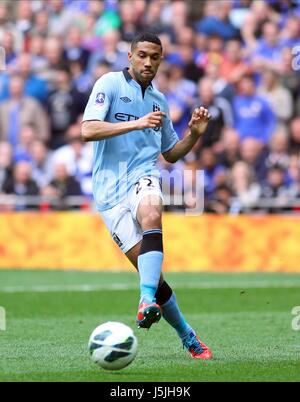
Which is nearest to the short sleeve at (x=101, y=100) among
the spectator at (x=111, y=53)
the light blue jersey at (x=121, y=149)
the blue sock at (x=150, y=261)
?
the light blue jersey at (x=121, y=149)

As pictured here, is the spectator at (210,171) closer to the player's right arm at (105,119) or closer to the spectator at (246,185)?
the spectator at (246,185)

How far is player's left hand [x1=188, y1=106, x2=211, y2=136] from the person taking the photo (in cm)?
861

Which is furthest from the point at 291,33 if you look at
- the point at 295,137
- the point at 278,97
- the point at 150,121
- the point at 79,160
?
the point at 150,121

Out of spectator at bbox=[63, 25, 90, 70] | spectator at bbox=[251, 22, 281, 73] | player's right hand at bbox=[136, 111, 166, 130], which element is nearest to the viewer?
player's right hand at bbox=[136, 111, 166, 130]

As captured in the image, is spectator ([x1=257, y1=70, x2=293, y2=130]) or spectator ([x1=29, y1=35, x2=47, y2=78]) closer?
spectator ([x1=257, y1=70, x2=293, y2=130])

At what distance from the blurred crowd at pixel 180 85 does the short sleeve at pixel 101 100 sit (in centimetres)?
915

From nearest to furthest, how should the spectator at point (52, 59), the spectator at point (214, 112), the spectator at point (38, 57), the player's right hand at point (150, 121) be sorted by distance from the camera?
the player's right hand at point (150, 121)
the spectator at point (214, 112)
the spectator at point (52, 59)
the spectator at point (38, 57)

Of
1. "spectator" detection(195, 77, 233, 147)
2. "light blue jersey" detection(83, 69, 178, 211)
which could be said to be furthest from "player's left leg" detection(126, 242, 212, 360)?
"spectator" detection(195, 77, 233, 147)

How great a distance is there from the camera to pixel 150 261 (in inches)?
313

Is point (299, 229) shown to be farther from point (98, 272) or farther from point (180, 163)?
point (98, 272)

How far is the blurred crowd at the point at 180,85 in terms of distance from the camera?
59.5 ft

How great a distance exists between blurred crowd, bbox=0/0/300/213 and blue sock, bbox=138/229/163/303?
9472 mm

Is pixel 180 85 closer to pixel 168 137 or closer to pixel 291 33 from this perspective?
pixel 291 33

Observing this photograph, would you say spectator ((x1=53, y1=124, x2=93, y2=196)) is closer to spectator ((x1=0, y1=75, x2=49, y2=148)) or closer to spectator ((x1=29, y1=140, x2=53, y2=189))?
spectator ((x1=29, y1=140, x2=53, y2=189))
